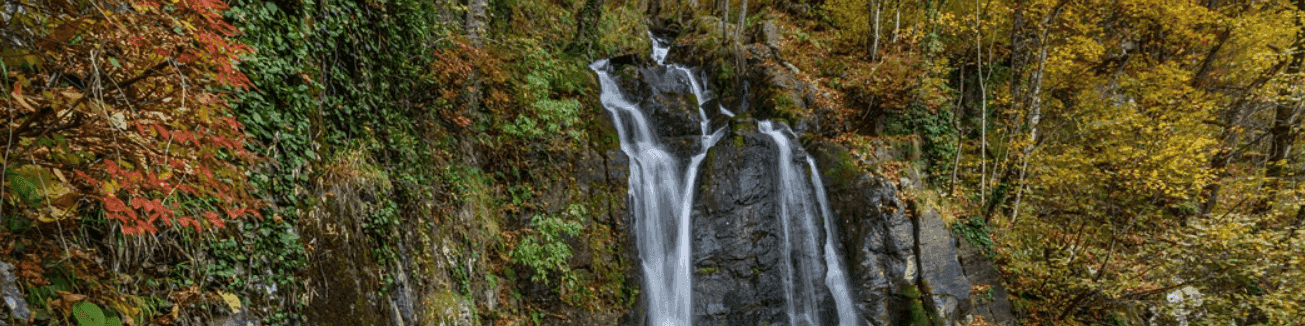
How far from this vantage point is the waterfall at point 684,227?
9812mm

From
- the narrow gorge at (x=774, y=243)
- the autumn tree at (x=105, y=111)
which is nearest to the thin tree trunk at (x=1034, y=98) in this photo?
the narrow gorge at (x=774, y=243)

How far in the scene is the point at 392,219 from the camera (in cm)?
556

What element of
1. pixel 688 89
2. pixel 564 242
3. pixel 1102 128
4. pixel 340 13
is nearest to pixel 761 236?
pixel 564 242

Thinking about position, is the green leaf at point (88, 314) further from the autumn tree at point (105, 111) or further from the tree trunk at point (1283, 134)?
the tree trunk at point (1283, 134)

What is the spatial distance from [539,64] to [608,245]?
11.8 ft

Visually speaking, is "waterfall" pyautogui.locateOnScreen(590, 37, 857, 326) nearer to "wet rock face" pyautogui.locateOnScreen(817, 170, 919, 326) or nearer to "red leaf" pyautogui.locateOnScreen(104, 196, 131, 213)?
"wet rock face" pyautogui.locateOnScreen(817, 170, 919, 326)

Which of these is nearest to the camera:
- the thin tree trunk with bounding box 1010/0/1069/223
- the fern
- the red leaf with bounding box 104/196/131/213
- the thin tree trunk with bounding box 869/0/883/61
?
the fern

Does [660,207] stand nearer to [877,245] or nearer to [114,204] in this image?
[877,245]

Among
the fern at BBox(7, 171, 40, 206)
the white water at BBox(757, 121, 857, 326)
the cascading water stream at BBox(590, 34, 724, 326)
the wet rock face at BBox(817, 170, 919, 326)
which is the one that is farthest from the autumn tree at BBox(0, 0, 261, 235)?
the wet rock face at BBox(817, 170, 919, 326)

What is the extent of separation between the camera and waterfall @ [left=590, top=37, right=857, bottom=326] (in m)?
9.81

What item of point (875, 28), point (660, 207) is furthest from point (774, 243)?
point (875, 28)

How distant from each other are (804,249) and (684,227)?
8.12 ft

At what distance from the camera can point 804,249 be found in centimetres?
1020

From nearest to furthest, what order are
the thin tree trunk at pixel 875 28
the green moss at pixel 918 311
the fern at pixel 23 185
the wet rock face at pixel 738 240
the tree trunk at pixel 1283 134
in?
1. the fern at pixel 23 185
2. the green moss at pixel 918 311
3. the tree trunk at pixel 1283 134
4. the wet rock face at pixel 738 240
5. the thin tree trunk at pixel 875 28
